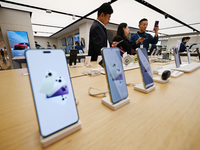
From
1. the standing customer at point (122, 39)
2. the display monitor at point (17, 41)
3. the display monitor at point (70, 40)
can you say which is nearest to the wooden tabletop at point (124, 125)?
the standing customer at point (122, 39)

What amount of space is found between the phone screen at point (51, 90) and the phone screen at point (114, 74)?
0.15 m

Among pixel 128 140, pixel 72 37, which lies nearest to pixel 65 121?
pixel 128 140

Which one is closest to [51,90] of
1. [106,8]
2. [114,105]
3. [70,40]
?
[114,105]

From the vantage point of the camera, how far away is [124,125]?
0.28 metres

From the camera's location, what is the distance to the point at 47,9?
3559 millimetres

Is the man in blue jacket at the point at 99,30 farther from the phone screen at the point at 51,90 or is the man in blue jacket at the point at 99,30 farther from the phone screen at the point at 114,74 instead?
the phone screen at the point at 51,90

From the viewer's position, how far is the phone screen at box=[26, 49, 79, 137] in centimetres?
22

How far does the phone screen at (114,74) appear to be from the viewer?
348 millimetres

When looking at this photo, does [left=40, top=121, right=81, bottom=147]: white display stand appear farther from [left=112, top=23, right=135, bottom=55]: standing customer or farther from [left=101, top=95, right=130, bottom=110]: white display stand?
[left=112, top=23, right=135, bottom=55]: standing customer

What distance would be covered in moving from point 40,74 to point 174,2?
484 cm

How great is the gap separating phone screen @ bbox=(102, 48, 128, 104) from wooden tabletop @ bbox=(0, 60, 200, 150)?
6 cm

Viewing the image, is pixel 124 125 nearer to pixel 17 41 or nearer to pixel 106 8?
pixel 106 8

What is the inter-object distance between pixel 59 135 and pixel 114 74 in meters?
0.26

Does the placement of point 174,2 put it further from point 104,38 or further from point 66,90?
point 66,90
